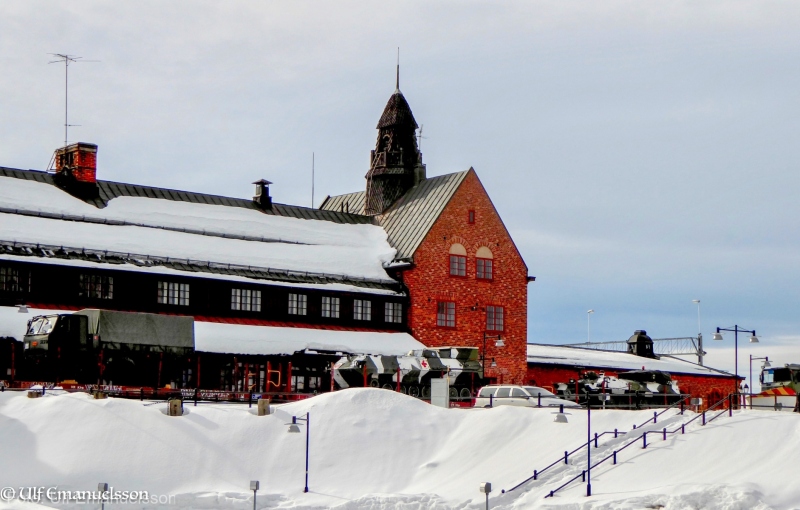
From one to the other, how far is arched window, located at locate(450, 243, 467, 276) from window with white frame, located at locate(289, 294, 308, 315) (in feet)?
31.5

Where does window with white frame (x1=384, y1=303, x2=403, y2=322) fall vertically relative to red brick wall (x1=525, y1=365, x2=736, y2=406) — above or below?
above

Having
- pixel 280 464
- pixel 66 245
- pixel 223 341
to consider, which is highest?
pixel 66 245

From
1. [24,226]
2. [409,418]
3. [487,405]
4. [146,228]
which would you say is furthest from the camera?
[146,228]

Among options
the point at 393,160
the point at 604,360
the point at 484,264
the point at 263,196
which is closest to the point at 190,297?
the point at 263,196

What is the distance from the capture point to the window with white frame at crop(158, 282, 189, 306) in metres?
62.1

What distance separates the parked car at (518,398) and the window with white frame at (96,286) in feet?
62.4

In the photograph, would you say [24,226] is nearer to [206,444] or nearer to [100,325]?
[100,325]

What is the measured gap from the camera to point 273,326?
6550 centimetres

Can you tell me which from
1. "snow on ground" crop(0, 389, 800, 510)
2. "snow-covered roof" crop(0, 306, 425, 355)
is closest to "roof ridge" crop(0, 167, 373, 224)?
"snow-covered roof" crop(0, 306, 425, 355)

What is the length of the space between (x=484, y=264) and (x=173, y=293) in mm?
19966

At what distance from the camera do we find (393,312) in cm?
7075

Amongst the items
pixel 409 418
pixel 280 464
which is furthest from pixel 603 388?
pixel 280 464

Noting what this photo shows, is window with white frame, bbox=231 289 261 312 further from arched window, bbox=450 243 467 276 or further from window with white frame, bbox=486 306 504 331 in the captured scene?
window with white frame, bbox=486 306 504 331

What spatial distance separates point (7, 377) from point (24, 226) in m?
7.95
